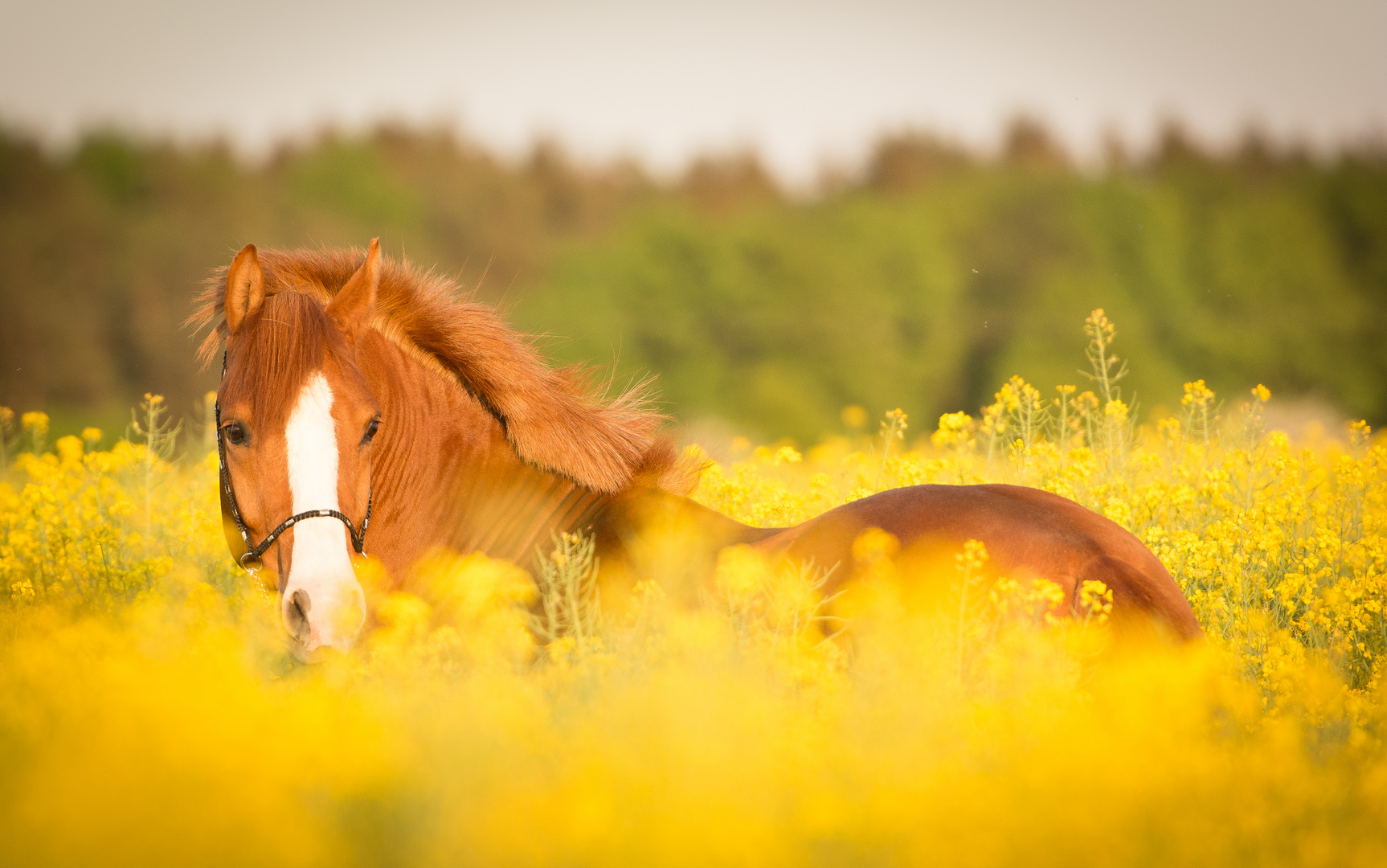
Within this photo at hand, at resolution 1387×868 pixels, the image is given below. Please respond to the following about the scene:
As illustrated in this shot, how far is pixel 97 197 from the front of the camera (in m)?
33.0

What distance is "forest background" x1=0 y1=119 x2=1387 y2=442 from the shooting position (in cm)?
2859

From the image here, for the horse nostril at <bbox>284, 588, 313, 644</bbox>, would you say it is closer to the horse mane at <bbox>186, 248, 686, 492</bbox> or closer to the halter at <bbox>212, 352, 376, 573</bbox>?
the halter at <bbox>212, 352, 376, 573</bbox>

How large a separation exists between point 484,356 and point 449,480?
1.71 feet

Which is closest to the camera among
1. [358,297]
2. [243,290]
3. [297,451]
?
[297,451]

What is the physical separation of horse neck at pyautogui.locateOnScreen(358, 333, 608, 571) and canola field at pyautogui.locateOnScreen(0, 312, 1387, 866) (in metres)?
0.16

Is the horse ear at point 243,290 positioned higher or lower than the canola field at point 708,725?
higher

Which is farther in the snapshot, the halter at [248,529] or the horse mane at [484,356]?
the horse mane at [484,356]

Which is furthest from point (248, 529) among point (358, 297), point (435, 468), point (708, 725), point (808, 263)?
point (808, 263)

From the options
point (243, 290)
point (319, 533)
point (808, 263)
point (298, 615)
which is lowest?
point (298, 615)

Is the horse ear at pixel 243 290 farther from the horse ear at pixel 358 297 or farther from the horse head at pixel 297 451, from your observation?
the horse ear at pixel 358 297

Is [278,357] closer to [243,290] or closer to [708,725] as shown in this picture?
[243,290]

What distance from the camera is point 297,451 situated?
356 centimetres

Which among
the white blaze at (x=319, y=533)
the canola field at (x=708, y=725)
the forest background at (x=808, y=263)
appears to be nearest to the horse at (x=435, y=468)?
the white blaze at (x=319, y=533)

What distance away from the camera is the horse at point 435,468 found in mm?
3566
